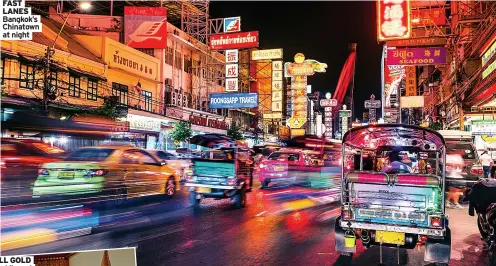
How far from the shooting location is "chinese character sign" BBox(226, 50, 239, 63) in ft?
131

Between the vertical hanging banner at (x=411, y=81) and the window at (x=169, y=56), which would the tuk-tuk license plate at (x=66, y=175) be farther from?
the vertical hanging banner at (x=411, y=81)

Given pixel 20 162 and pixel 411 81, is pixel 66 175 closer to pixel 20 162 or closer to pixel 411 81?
pixel 20 162

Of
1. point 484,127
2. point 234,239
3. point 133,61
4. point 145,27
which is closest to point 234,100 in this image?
point 145,27

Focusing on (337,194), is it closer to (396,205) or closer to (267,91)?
(396,205)

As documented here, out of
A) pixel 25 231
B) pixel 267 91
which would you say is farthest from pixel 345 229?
pixel 267 91

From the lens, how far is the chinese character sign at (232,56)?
39844 mm

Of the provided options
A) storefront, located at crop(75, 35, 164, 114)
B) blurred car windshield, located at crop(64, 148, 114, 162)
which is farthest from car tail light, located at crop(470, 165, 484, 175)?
storefront, located at crop(75, 35, 164, 114)

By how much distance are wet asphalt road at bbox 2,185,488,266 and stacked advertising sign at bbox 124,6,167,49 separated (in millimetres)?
25933

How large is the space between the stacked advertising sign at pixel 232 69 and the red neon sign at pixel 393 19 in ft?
62.2

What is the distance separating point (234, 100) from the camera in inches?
1506

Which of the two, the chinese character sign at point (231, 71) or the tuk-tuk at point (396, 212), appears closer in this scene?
the tuk-tuk at point (396, 212)

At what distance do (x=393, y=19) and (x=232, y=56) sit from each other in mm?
20085

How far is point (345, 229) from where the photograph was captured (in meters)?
6.43

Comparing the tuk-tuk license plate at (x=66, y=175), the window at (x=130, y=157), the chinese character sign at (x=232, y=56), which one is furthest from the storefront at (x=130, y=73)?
the tuk-tuk license plate at (x=66, y=175)
